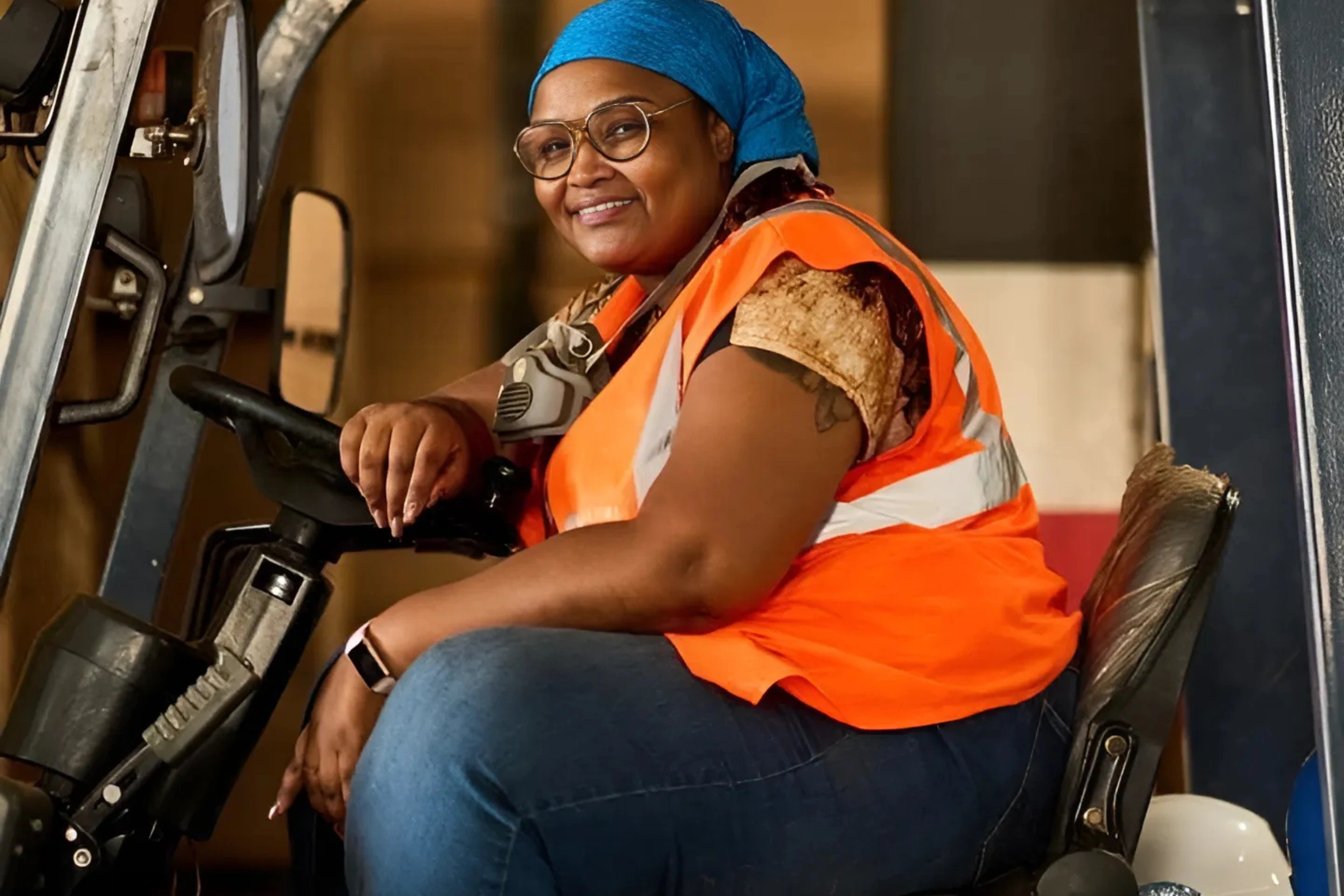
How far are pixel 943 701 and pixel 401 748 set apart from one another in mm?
435

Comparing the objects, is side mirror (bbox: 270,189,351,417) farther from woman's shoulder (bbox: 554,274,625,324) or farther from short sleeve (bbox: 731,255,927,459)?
short sleeve (bbox: 731,255,927,459)

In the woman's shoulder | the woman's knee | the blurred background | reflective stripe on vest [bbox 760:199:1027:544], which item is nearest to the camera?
the woman's knee

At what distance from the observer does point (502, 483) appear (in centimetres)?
153

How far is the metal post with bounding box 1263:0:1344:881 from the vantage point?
118 centimetres

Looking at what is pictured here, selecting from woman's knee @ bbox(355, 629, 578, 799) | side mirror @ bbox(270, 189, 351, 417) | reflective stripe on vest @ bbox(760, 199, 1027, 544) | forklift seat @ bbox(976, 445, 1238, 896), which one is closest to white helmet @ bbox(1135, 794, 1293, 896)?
forklift seat @ bbox(976, 445, 1238, 896)

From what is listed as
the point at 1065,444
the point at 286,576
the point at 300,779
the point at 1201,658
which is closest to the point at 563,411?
the point at 286,576

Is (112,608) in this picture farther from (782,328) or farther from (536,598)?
(782,328)

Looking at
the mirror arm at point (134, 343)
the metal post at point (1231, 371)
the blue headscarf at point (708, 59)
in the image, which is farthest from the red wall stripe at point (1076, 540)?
the mirror arm at point (134, 343)

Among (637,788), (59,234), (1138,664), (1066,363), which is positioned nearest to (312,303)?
Result: (59,234)

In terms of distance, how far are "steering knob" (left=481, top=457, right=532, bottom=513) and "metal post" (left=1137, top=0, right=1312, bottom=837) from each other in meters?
1.00

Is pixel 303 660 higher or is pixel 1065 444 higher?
pixel 1065 444

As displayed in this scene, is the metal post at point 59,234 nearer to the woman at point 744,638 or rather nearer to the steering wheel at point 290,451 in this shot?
the steering wheel at point 290,451

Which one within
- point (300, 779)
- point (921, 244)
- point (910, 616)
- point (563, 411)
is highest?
point (921, 244)

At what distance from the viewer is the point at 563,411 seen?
5.05 ft
